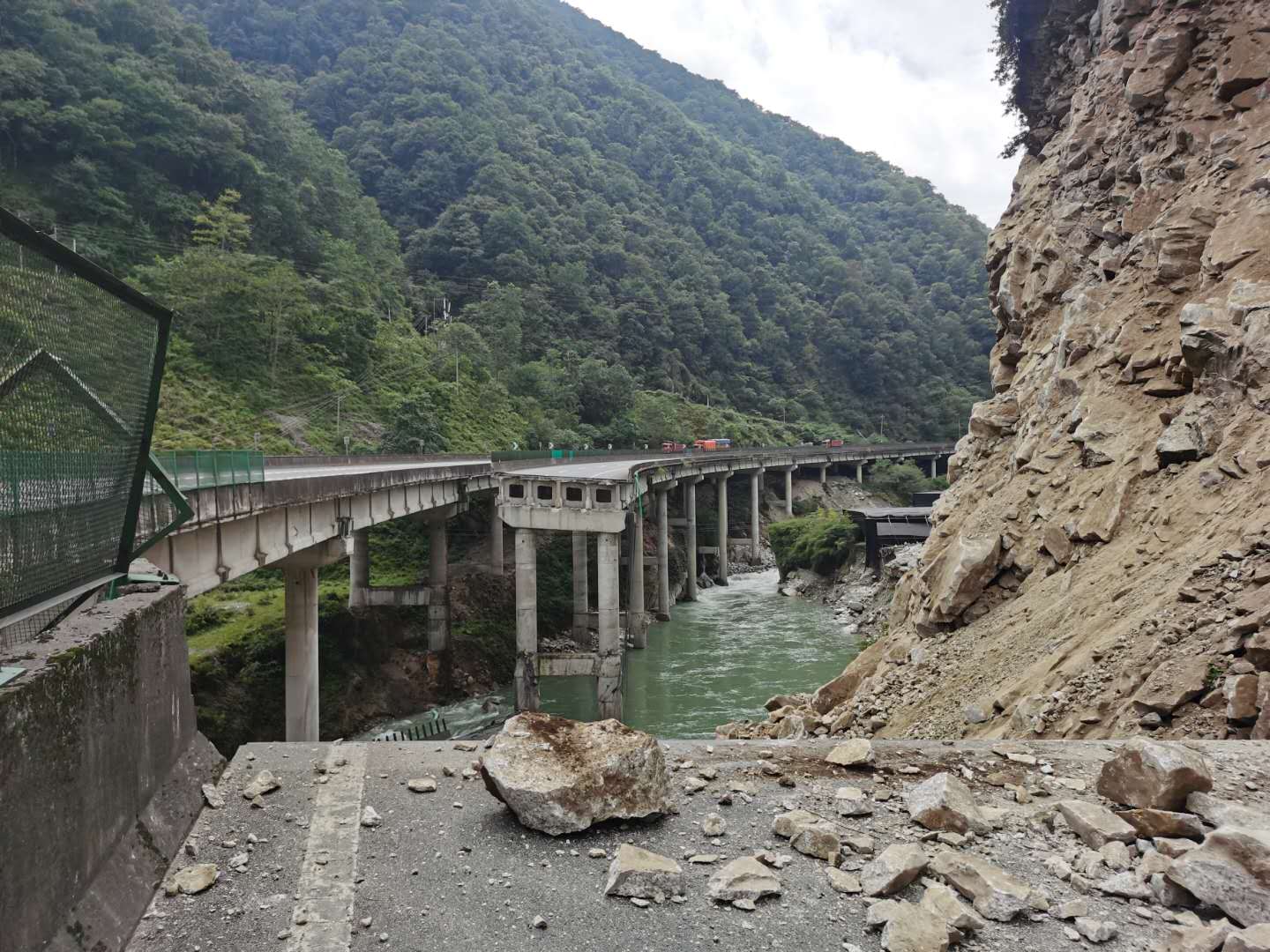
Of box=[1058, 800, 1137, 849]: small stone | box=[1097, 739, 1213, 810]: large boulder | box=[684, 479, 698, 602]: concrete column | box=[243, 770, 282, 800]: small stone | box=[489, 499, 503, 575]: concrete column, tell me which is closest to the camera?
box=[1058, 800, 1137, 849]: small stone

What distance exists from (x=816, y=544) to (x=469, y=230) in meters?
59.4

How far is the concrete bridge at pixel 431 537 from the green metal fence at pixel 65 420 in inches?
114

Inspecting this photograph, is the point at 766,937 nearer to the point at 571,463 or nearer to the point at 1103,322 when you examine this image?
the point at 1103,322

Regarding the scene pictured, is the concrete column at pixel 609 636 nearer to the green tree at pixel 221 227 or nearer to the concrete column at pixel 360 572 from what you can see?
the concrete column at pixel 360 572

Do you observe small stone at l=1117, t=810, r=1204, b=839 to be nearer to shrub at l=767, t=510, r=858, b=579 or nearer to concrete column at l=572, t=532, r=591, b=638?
concrete column at l=572, t=532, r=591, b=638

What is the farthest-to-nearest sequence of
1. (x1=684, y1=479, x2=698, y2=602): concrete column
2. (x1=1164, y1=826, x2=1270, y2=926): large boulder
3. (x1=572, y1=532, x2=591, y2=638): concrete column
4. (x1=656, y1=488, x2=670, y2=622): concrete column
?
(x1=684, y1=479, x2=698, y2=602): concrete column → (x1=656, y1=488, x2=670, y2=622): concrete column → (x1=572, y1=532, x2=591, y2=638): concrete column → (x1=1164, y1=826, x2=1270, y2=926): large boulder

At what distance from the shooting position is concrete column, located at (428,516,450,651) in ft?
91.0

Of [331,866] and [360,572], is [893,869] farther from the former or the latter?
[360,572]

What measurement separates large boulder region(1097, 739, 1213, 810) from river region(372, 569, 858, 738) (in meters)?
15.4

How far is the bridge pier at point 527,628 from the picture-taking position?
22.7m

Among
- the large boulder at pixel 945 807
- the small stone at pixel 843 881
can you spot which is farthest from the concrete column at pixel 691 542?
the small stone at pixel 843 881

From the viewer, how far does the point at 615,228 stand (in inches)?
4144

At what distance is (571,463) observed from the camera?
43.8 m

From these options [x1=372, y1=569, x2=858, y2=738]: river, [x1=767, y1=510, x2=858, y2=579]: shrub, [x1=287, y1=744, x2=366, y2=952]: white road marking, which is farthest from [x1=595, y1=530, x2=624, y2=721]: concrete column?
[x1=767, y1=510, x2=858, y2=579]: shrub
